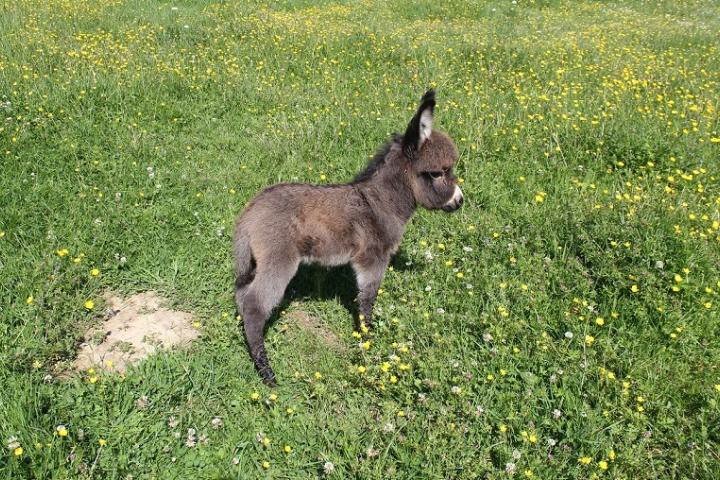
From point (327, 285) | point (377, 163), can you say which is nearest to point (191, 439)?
point (327, 285)

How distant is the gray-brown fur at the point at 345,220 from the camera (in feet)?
12.8

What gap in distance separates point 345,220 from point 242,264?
2.94ft

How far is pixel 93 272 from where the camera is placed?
4.45 meters

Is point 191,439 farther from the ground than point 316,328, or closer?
farther from the ground

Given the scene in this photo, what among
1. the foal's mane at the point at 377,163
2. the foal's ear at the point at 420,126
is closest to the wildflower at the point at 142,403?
the foal's mane at the point at 377,163

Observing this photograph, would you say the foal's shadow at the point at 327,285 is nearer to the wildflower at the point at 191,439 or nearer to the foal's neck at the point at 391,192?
the foal's neck at the point at 391,192

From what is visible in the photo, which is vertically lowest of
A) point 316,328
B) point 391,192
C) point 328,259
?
point 316,328

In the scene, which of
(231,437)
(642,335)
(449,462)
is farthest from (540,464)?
(231,437)

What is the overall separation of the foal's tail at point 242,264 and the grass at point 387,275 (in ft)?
1.08

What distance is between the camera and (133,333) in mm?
4289

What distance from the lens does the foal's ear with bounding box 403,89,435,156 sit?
3.93 m

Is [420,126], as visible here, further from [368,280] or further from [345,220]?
[368,280]

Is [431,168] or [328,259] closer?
[328,259]

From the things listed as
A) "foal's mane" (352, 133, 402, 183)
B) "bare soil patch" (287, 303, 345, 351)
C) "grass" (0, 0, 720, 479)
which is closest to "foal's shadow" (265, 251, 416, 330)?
"grass" (0, 0, 720, 479)
